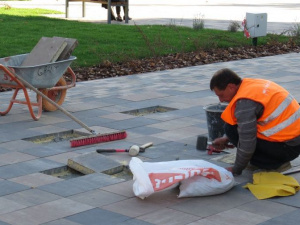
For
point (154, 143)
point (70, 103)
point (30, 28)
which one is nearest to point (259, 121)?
point (154, 143)

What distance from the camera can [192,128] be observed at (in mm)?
8211

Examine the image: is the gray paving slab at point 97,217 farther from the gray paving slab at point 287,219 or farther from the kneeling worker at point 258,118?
the kneeling worker at point 258,118

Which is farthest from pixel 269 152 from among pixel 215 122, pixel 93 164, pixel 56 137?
pixel 56 137

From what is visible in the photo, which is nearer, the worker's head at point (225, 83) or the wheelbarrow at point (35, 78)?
the worker's head at point (225, 83)

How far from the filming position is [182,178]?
570 cm

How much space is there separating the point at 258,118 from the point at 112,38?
9.91m

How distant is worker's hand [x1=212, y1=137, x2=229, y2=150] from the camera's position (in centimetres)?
638

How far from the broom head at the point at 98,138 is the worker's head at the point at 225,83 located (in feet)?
6.44

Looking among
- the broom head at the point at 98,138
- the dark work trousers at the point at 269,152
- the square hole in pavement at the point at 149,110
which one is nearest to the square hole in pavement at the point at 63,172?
the broom head at the point at 98,138

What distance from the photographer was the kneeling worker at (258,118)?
5.80 metres

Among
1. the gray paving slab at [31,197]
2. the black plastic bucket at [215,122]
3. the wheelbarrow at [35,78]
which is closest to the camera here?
the gray paving slab at [31,197]

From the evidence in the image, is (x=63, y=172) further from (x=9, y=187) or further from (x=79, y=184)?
(x=9, y=187)

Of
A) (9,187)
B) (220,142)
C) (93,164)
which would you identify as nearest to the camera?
(9,187)

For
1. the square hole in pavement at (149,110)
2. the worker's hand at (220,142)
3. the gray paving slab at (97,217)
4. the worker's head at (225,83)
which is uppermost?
the worker's head at (225,83)
